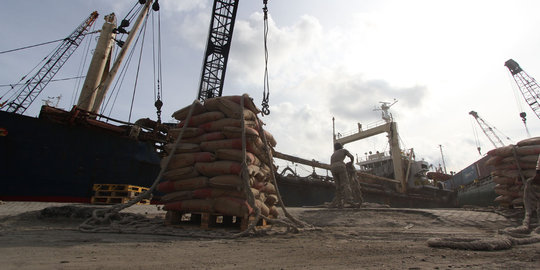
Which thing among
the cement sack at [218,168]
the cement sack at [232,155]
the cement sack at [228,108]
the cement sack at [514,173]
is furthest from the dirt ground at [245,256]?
the cement sack at [514,173]

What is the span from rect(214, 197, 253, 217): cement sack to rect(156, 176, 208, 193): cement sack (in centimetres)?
45

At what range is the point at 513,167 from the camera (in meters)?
7.86

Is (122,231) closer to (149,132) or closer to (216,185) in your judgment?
(216,185)

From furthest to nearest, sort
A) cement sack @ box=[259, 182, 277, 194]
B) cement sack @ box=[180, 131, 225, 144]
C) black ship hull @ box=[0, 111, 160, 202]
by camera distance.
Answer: black ship hull @ box=[0, 111, 160, 202] < cement sack @ box=[259, 182, 277, 194] < cement sack @ box=[180, 131, 225, 144]

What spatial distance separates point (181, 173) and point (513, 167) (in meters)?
9.50

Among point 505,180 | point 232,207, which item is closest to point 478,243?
point 232,207

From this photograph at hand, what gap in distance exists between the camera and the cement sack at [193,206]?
181 inches

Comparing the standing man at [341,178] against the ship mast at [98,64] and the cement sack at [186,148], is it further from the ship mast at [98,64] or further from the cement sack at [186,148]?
the ship mast at [98,64]

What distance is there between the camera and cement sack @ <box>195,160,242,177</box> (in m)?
4.56

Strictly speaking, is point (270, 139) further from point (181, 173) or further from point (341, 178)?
point (341, 178)

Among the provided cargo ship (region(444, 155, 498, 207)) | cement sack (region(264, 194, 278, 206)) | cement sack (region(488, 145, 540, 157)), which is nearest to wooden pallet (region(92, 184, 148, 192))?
cement sack (region(264, 194, 278, 206))

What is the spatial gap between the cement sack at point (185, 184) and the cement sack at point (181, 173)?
82mm

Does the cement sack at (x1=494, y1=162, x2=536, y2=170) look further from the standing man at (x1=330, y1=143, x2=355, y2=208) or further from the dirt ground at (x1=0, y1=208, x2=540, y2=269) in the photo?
the dirt ground at (x1=0, y1=208, x2=540, y2=269)

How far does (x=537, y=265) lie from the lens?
2111 millimetres
